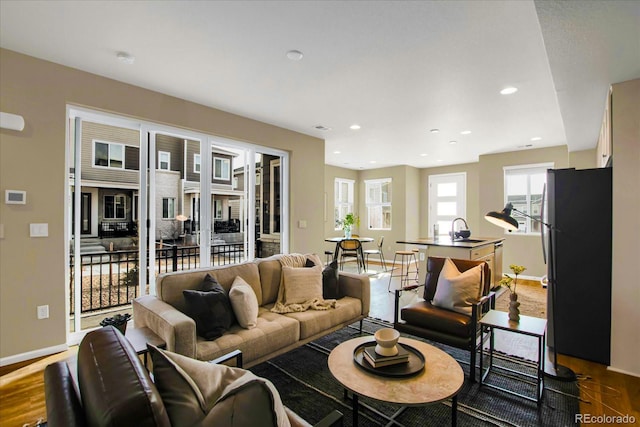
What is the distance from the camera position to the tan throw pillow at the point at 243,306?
2.50 metres

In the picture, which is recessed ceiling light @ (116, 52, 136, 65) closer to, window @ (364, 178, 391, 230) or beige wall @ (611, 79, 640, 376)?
beige wall @ (611, 79, 640, 376)

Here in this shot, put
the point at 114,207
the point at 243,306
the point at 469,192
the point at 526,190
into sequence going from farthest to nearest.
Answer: the point at 469,192, the point at 526,190, the point at 114,207, the point at 243,306

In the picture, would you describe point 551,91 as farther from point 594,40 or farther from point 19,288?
point 19,288

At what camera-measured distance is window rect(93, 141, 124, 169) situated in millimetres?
3578

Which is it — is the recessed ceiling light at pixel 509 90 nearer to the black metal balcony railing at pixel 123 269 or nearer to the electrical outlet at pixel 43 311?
the black metal balcony railing at pixel 123 269

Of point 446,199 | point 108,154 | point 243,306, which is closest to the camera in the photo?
point 243,306

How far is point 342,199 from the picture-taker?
9492 mm

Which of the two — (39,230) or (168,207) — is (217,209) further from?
(39,230)

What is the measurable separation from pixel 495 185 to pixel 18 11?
775 centimetres

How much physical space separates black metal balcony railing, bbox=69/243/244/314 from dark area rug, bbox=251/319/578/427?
6.80 ft

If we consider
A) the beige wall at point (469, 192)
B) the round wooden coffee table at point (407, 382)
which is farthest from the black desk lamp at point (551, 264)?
the beige wall at point (469, 192)

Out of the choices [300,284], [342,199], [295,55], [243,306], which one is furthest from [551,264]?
[342,199]

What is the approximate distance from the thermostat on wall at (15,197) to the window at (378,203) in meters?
7.89

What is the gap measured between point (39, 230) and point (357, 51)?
3.35m
